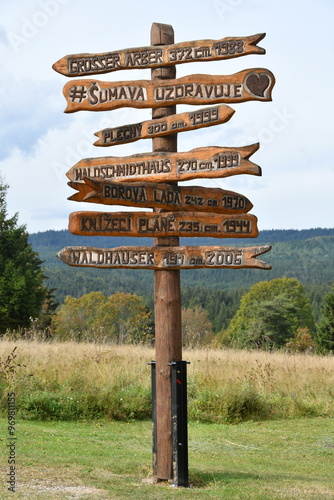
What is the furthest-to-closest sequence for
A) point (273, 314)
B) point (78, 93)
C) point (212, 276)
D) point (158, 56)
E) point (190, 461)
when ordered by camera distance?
point (212, 276) < point (273, 314) < point (190, 461) < point (78, 93) < point (158, 56)

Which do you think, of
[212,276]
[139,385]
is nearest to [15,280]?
[139,385]

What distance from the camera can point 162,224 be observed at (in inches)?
280

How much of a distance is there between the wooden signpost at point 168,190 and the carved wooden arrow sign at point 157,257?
10 millimetres

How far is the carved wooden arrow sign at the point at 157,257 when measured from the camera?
22.8ft

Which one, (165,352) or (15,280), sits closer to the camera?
(165,352)

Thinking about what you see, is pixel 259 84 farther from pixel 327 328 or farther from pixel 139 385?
pixel 327 328

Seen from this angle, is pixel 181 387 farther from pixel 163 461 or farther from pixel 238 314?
pixel 238 314

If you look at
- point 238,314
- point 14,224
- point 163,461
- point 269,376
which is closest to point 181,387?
point 163,461

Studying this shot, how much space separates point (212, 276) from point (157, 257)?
15284cm

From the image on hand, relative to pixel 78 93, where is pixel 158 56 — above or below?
above

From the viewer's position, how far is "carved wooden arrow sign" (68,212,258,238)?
6.82m

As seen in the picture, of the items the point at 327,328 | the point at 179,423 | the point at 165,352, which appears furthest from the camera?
the point at 327,328

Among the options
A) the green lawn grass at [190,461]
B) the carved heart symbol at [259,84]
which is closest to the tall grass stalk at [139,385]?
the green lawn grass at [190,461]

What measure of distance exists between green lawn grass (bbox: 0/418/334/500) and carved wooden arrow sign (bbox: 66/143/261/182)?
10.1ft
